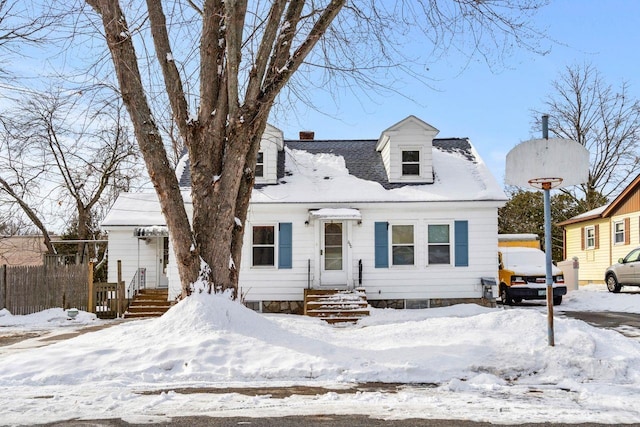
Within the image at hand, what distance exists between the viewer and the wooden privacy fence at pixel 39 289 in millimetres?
14586

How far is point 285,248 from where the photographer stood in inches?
590

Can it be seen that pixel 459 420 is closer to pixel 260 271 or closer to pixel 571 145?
pixel 571 145

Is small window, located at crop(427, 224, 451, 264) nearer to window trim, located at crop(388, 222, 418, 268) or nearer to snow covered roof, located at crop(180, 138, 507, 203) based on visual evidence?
window trim, located at crop(388, 222, 418, 268)

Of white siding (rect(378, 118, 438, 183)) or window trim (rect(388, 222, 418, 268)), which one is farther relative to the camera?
white siding (rect(378, 118, 438, 183))

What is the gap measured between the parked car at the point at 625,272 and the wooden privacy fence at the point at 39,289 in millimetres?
19299

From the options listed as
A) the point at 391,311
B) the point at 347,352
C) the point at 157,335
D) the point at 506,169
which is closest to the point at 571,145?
the point at 506,169

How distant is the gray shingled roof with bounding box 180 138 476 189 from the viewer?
1636 cm

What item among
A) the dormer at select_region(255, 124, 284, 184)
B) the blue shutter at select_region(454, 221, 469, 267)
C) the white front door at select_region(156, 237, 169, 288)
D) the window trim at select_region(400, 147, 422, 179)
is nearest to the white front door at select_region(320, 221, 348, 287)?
the dormer at select_region(255, 124, 284, 184)

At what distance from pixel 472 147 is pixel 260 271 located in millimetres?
8915

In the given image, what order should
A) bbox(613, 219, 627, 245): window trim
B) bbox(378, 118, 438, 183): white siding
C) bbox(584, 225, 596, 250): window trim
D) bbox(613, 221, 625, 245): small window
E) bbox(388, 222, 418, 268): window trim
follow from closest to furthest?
bbox(388, 222, 418, 268): window trim
bbox(378, 118, 438, 183): white siding
bbox(613, 219, 627, 245): window trim
bbox(613, 221, 625, 245): small window
bbox(584, 225, 596, 250): window trim

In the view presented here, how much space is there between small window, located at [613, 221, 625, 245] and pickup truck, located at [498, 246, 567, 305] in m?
9.63

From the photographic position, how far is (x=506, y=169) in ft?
25.7

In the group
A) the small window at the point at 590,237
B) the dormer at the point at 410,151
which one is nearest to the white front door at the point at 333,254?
the dormer at the point at 410,151

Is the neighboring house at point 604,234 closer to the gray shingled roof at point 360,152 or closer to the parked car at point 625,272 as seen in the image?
the parked car at point 625,272
